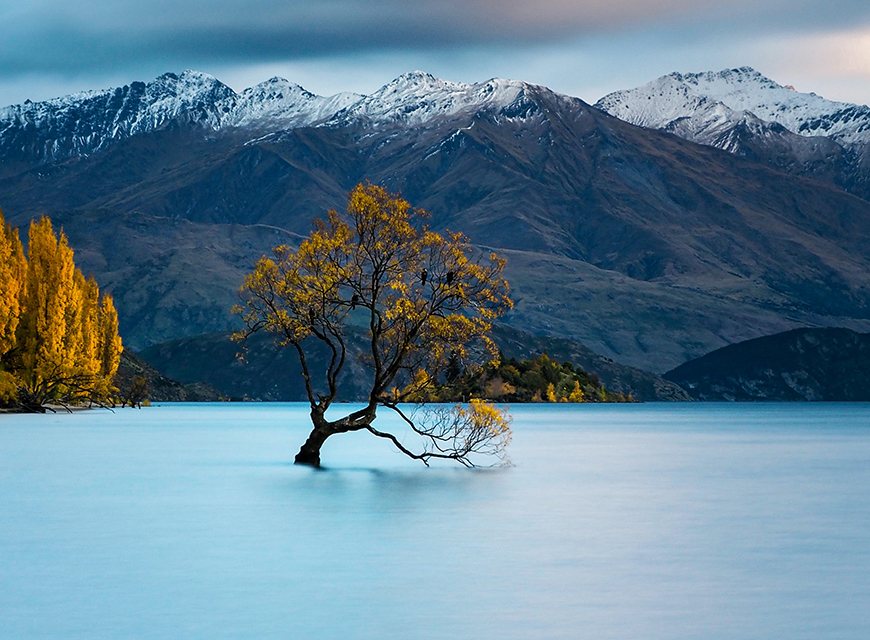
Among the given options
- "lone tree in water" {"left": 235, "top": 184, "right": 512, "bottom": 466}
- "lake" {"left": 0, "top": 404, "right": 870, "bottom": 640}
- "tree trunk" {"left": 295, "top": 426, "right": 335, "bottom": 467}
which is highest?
"lone tree in water" {"left": 235, "top": 184, "right": 512, "bottom": 466}

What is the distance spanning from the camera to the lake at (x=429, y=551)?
76.4 feet

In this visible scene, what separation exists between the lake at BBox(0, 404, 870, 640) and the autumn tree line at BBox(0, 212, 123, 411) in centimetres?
5134

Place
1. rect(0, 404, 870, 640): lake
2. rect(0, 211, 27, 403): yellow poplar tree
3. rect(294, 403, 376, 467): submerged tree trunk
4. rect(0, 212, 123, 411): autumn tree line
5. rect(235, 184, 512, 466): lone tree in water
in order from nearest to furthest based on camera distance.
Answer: rect(0, 404, 870, 640): lake → rect(235, 184, 512, 466): lone tree in water → rect(294, 403, 376, 467): submerged tree trunk → rect(0, 211, 27, 403): yellow poplar tree → rect(0, 212, 123, 411): autumn tree line

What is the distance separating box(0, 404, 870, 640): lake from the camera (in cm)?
2330

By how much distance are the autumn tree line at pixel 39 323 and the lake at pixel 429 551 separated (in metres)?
51.3

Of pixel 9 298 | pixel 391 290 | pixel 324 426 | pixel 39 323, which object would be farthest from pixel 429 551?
pixel 39 323

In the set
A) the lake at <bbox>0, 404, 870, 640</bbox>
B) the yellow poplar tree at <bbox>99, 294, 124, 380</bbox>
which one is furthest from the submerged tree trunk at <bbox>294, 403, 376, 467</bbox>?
the yellow poplar tree at <bbox>99, 294, 124, 380</bbox>

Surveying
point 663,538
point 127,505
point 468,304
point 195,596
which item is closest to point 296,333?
point 468,304

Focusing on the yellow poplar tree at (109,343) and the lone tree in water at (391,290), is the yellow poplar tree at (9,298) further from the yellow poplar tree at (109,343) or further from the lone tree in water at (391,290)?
the lone tree in water at (391,290)

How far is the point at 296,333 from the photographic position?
57.2 metres

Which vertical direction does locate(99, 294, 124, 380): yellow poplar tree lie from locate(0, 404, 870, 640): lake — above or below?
above

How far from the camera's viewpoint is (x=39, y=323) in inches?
4656

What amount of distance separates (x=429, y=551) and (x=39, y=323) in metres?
94.2

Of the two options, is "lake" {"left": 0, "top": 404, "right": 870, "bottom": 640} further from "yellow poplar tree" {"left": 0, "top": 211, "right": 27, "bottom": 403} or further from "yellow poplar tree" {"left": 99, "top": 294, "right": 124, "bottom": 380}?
"yellow poplar tree" {"left": 99, "top": 294, "right": 124, "bottom": 380}
